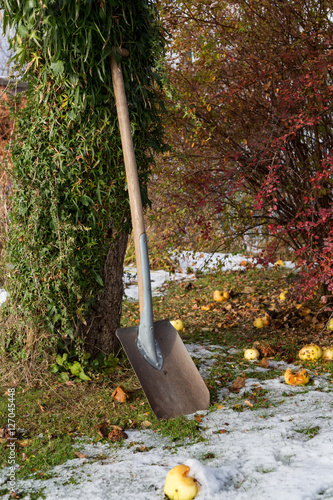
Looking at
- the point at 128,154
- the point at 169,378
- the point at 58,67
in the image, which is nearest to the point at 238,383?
the point at 169,378

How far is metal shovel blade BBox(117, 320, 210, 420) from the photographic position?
2.44 metres

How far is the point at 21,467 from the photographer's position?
78.0 inches

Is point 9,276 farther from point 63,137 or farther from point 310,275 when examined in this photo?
point 310,275

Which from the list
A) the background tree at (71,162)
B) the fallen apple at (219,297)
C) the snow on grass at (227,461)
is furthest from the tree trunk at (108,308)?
the fallen apple at (219,297)

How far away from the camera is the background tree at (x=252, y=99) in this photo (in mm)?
3277

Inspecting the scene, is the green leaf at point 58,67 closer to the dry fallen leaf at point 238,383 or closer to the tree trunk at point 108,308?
the tree trunk at point 108,308

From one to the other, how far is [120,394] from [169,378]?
1.05 ft

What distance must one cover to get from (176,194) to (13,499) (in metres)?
2.55

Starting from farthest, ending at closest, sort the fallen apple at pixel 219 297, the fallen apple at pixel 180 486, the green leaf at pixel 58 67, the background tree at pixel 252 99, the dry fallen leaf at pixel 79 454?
the fallen apple at pixel 219 297 < the background tree at pixel 252 99 < the green leaf at pixel 58 67 < the dry fallen leaf at pixel 79 454 < the fallen apple at pixel 180 486

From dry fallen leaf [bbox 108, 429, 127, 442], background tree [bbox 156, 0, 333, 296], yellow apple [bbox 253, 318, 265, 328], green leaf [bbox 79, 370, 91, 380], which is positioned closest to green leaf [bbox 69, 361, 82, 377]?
green leaf [bbox 79, 370, 91, 380]

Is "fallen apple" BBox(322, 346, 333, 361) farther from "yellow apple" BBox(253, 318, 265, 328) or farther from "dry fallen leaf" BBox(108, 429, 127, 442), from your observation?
"dry fallen leaf" BBox(108, 429, 127, 442)

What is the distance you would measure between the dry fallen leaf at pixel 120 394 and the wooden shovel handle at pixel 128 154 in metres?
0.50

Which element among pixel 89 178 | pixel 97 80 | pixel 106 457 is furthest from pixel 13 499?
pixel 97 80

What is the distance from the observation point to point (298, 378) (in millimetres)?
2762
